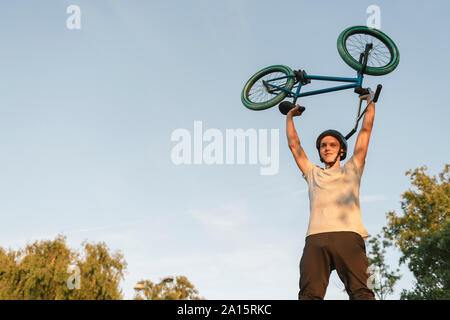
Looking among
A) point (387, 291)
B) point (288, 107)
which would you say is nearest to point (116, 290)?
point (387, 291)

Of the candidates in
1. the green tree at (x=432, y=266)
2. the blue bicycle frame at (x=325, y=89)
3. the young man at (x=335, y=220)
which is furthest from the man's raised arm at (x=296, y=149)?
the green tree at (x=432, y=266)

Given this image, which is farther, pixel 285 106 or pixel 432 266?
pixel 432 266

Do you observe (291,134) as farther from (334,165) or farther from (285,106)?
(285,106)

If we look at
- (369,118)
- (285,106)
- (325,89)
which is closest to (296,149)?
(369,118)

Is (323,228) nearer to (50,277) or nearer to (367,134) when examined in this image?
(367,134)

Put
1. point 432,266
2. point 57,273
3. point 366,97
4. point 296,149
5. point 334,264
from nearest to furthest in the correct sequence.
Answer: point 334,264, point 296,149, point 366,97, point 432,266, point 57,273

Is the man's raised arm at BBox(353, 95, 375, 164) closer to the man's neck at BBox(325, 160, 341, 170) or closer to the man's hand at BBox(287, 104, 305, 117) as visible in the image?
the man's neck at BBox(325, 160, 341, 170)

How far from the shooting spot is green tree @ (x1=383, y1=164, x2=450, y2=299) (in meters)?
22.0

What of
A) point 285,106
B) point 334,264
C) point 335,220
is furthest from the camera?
point 285,106

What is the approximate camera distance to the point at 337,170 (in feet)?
12.2

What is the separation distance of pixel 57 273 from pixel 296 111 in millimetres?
29088

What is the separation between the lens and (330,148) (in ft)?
12.7

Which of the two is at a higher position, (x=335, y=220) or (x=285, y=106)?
(x=285, y=106)
